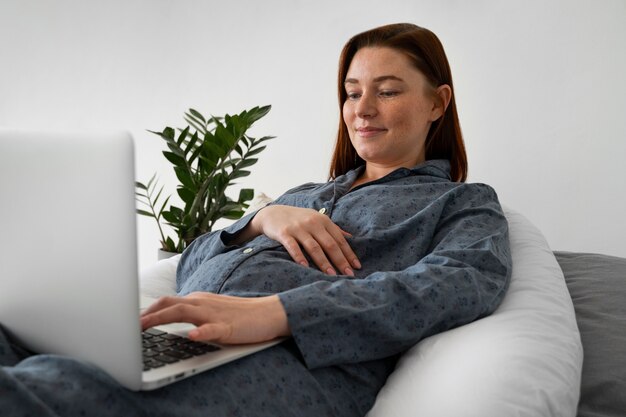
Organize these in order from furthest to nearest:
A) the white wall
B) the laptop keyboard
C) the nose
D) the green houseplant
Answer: the green houseplant, the white wall, the nose, the laptop keyboard

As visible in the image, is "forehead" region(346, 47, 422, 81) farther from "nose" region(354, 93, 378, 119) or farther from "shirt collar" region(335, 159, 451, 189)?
"shirt collar" region(335, 159, 451, 189)

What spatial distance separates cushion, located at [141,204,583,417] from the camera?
32.6 inches

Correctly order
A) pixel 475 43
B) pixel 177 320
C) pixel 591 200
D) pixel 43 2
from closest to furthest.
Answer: pixel 177 320 < pixel 591 200 < pixel 475 43 < pixel 43 2

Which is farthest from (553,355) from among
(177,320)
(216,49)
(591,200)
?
(216,49)

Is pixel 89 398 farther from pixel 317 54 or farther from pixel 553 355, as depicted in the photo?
pixel 317 54

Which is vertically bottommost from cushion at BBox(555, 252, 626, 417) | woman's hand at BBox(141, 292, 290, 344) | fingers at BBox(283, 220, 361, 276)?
cushion at BBox(555, 252, 626, 417)

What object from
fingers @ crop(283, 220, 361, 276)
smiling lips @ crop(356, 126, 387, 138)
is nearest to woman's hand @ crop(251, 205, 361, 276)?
fingers @ crop(283, 220, 361, 276)

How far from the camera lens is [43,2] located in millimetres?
3213

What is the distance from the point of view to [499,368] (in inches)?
33.6

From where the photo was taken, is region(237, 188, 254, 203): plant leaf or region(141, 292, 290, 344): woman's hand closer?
region(141, 292, 290, 344): woman's hand

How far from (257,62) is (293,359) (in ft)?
7.00

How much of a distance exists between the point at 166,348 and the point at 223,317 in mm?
83

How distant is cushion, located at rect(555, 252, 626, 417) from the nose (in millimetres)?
536

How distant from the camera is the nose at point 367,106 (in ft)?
4.47
